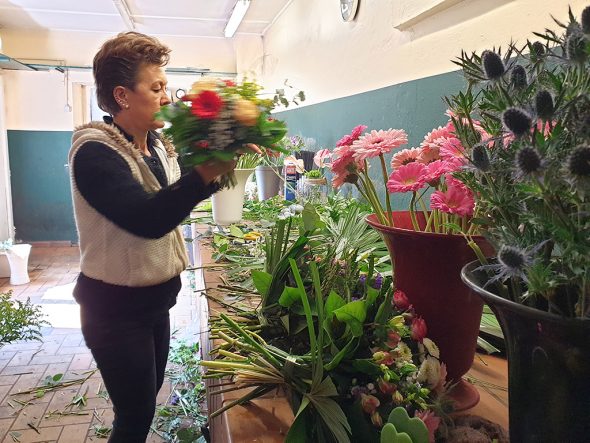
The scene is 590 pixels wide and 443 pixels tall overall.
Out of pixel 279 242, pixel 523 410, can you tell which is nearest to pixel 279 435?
pixel 523 410

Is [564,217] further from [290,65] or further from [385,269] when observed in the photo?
[290,65]

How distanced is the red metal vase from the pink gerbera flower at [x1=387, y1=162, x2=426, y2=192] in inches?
2.9

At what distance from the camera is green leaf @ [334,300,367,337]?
769 millimetres

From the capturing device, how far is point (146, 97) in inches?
51.5

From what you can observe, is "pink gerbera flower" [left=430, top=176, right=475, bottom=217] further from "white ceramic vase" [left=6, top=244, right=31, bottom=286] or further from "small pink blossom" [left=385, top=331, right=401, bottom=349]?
"white ceramic vase" [left=6, top=244, right=31, bottom=286]

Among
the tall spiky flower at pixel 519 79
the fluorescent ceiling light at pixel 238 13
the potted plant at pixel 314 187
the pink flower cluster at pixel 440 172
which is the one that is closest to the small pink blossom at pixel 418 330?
the pink flower cluster at pixel 440 172

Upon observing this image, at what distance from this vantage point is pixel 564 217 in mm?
432

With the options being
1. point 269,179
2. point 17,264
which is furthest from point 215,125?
point 17,264

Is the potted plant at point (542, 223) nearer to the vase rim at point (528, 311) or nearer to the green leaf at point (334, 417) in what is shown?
the vase rim at point (528, 311)

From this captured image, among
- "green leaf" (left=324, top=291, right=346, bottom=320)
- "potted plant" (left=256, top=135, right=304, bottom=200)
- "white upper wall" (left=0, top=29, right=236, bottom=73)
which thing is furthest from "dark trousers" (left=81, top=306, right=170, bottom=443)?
"white upper wall" (left=0, top=29, right=236, bottom=73)

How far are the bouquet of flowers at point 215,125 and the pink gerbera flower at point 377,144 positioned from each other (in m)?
0.20

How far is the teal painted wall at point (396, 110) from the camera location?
1.67 meters

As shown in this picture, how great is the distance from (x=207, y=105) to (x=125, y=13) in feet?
16.2

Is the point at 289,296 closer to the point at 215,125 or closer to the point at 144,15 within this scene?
the point at 215,125
